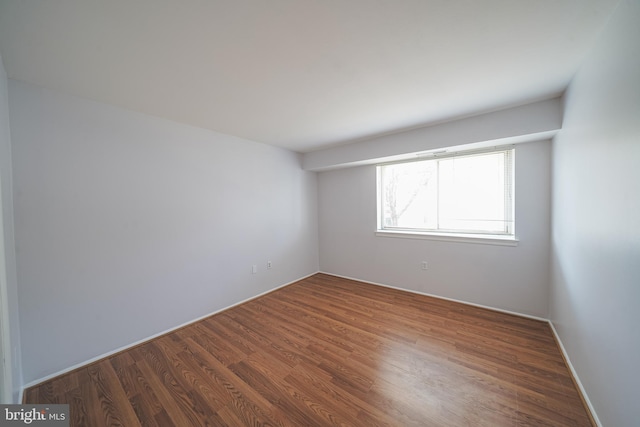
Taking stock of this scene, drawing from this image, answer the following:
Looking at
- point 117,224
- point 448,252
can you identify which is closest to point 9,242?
point 117,224

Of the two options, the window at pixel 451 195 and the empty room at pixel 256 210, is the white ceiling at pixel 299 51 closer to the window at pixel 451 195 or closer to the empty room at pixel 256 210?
the empty room at pixel 256 210

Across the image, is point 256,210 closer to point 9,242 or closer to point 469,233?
point 9,242

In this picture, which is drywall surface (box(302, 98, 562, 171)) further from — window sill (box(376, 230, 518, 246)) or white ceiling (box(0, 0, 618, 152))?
window sill (box(376, 230, 518, 246))

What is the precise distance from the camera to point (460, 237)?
9.84 feet

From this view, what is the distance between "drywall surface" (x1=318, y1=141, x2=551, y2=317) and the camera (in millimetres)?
2518

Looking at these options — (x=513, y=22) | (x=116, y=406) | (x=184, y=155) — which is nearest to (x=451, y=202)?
(x=513, y=22)

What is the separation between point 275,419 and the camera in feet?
4.65

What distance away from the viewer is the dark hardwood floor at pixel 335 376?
1438mm

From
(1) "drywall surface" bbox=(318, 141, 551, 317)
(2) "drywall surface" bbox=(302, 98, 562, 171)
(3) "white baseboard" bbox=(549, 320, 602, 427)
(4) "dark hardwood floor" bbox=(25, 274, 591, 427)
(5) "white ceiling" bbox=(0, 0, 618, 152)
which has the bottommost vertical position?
(4) "dark hardwood floor" bbox=(25, 274, 591, 427)

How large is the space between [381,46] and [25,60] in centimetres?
234

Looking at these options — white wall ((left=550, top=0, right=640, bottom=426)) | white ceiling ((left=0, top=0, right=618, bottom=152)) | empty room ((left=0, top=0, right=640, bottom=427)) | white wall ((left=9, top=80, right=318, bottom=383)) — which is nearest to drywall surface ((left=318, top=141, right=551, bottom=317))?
empty room ((left=0, top=0, right=640, bottom=427))

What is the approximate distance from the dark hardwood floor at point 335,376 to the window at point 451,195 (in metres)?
1.18

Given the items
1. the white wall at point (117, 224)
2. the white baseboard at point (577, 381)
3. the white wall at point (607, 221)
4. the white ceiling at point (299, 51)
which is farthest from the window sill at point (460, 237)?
the white wall at point (117, 224)

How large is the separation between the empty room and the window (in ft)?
0.10
